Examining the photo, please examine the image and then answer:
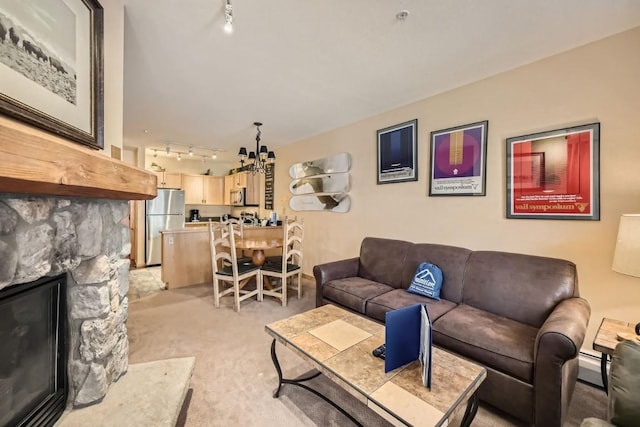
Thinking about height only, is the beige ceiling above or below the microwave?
above

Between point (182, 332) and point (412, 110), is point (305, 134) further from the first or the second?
point (182, 332)

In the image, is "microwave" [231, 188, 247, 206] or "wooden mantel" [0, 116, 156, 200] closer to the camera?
"wooden mantel" [0, 116, 156, 200]

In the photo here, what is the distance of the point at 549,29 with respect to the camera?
5.92 feet

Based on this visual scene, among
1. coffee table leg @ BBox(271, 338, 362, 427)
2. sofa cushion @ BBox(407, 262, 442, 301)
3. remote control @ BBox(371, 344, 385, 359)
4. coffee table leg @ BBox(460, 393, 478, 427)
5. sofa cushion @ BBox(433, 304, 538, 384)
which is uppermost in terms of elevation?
sofa cushion @ BBox(407, 262, 442, 301)

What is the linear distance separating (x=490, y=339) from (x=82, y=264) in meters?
2.35

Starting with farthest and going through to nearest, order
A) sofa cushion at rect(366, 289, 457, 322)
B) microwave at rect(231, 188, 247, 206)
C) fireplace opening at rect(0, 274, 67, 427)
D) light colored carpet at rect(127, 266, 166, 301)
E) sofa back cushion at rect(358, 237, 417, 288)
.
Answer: microwave at rect(231, 188, 247, 206) → light colored carpet at rect(127, 266, 166, 301) → sofa back cushion at rect(358, 237, 417, 288) → sofa cushion at rect(366, 289, 457, 322) → fireplace opening at rect(0, 274, 67, 427)

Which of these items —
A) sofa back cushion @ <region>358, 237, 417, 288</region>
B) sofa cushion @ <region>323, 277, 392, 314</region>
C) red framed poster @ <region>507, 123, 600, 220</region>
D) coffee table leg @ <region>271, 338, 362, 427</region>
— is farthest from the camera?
sofa back cushion @ <region>358, 237, 417, 288</region>

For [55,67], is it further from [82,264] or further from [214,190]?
[214,190]

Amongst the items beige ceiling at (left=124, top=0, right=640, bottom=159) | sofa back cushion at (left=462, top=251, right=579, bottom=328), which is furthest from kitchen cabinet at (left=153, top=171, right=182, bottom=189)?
sofa back cushion at (left=462, top=251, right=579, bottom=328)

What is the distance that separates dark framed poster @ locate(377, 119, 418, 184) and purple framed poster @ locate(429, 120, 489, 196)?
0.76 ft

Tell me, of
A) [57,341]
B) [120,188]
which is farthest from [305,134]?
[57,341]

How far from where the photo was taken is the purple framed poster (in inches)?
98.5

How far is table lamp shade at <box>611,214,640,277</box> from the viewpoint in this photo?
1.37 m

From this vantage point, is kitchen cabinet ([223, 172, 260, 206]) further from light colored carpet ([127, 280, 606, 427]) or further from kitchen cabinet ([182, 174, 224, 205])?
light colored carpet ([127, 280, 606, 427])
